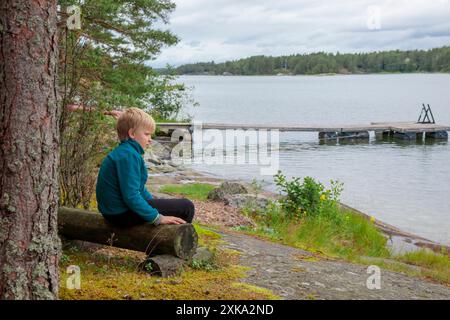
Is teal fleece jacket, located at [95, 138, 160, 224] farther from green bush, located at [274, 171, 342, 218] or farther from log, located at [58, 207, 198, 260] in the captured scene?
green bush, located at [274, 171, 342, 218]

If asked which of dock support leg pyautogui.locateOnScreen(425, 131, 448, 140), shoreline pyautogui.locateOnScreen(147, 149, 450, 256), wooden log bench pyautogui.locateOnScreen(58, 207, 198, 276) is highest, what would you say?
wooden log bench pyautogui.locateOnScreen(58, 207, 198, 276)

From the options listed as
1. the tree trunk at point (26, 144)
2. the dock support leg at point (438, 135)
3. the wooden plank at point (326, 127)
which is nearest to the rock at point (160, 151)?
the wooden plank at point (326, 127)

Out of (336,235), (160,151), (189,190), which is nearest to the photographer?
(336,235)

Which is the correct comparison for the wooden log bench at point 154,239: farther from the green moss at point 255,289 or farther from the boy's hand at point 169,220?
the green moss at point 255,289

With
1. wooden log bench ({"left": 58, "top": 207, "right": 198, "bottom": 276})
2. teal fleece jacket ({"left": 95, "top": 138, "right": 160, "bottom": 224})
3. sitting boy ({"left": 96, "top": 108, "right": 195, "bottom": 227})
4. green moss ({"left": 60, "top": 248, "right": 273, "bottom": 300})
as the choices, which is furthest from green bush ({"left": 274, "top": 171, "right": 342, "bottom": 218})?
teal fleece jacket ({"left": 95, "top": 138, "right": 160, "bottom": 224})

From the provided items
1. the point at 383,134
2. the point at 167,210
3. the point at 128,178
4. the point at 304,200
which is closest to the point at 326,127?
the point at 383,134

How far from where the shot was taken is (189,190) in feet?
55.4

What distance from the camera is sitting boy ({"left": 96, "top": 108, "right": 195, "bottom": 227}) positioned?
5.18 metres

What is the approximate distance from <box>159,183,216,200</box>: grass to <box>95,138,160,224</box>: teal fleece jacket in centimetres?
957

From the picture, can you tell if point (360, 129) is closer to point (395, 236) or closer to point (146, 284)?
→ point (395, 236)

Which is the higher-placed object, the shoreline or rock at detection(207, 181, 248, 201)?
rock at detection(207, 181, 248, 201)

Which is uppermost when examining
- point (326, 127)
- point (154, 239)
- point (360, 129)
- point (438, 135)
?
point (154, 239)

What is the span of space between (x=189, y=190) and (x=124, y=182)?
1174 cm
